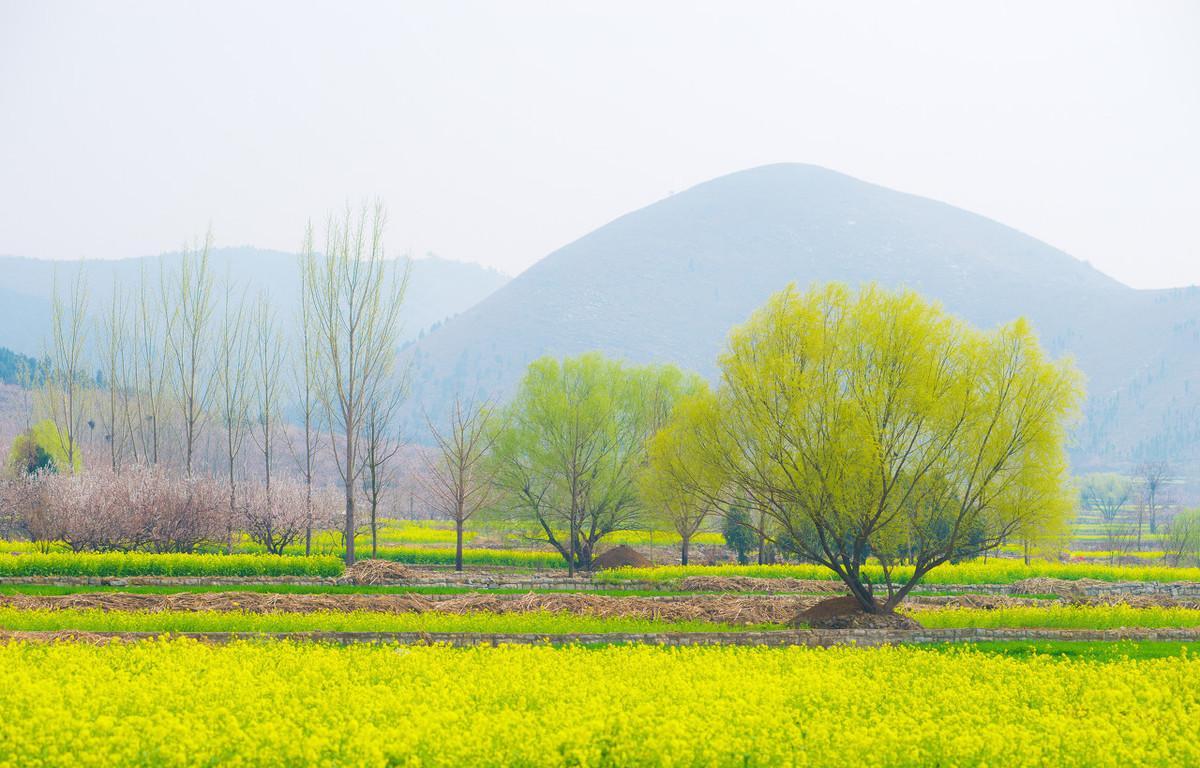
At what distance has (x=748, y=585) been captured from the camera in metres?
34.7

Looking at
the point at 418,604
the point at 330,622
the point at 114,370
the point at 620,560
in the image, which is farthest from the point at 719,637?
the point at 114,370

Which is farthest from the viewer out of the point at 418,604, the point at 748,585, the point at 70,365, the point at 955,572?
the point at 70,365

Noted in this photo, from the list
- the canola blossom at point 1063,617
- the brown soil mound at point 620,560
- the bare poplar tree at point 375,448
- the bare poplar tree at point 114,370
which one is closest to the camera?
the canola blossom at point 1063,617

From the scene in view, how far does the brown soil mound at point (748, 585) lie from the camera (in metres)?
34.1

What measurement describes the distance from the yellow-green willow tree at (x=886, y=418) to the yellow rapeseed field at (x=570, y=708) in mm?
7754

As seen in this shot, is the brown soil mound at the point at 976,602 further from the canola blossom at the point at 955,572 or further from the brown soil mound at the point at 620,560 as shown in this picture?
the brown soil mound at the point at 620,560

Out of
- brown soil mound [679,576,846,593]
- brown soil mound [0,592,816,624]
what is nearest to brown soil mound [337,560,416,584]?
brown soil mound [0,592,816,624]

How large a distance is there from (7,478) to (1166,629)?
6540 cm

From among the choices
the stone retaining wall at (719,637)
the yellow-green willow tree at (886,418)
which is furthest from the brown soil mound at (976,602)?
the stone retaining wall at (719,637)

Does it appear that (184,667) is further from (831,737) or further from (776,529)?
(776,529)

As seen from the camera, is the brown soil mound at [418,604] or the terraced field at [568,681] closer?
the terraced field at [568,681]

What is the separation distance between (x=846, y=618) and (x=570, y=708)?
566 inches

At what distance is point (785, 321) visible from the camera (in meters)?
26.5

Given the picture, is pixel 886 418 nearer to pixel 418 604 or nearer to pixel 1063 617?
A: pixel 1063 617
